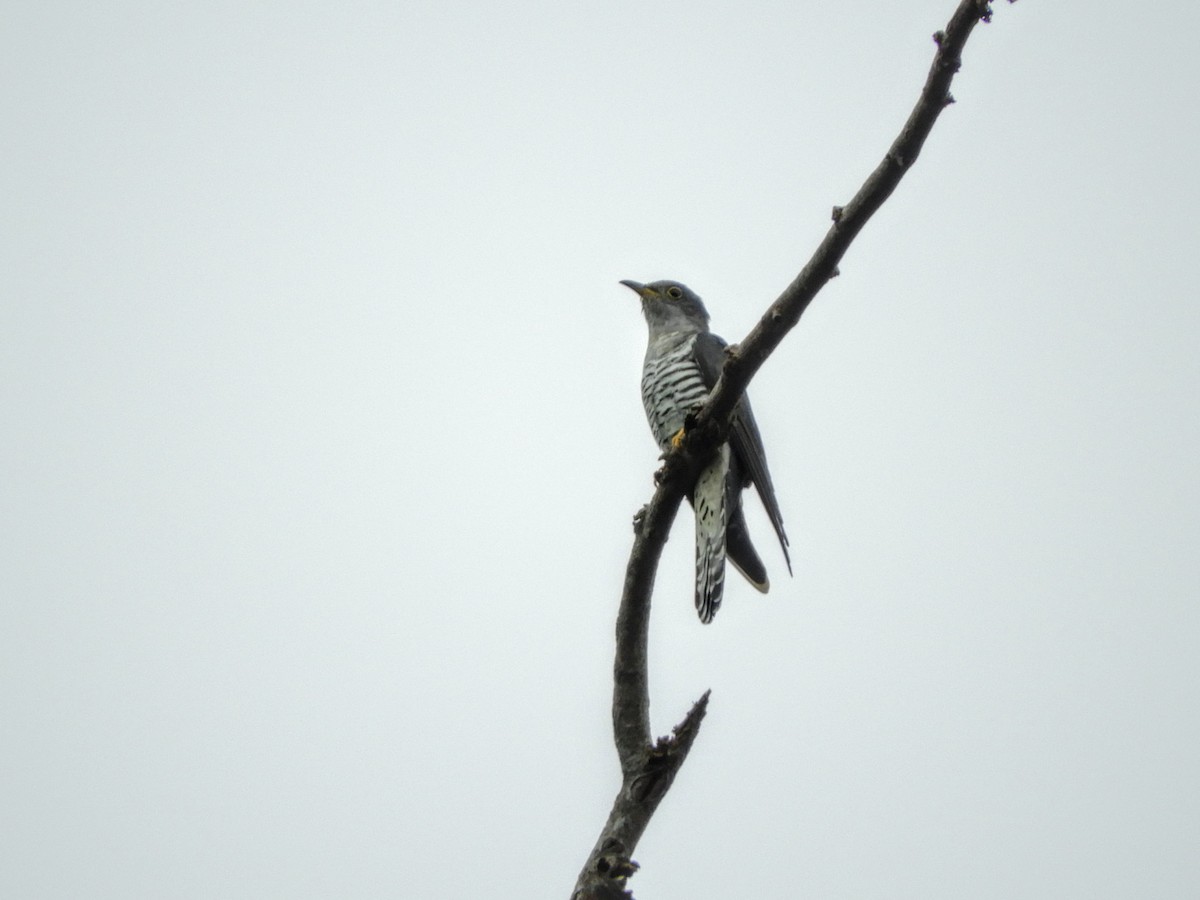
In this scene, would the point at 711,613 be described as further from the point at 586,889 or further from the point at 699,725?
the point at 586,889

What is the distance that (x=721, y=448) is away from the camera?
3834 mm

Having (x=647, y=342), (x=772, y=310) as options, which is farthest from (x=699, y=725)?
(x=647, y=342)

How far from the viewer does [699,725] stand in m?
2.79

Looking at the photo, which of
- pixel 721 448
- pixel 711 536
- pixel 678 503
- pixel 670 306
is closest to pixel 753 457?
pixel 711 536

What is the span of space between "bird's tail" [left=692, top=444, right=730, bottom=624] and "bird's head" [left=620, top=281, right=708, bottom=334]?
1.93 meters

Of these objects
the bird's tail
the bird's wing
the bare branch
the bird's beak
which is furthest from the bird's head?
the bare branch

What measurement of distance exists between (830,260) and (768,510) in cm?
221

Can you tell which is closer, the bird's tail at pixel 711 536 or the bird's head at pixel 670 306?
the bird's tail at pixel 711 536

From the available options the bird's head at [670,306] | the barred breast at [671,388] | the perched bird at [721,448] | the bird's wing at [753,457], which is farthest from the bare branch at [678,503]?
the bird's head at [670,306]

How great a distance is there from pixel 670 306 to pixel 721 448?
3161mm

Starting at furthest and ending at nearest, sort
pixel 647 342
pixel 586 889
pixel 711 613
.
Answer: pixel 647 342 → pixel 711 613 → pixel 586 889

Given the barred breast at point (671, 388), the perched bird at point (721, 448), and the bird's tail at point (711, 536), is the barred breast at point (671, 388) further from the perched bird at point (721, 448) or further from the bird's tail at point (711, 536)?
the bird's tail at point (711, 536)

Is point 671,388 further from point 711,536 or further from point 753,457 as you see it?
point 711,536

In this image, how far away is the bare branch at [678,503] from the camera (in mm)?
2588
